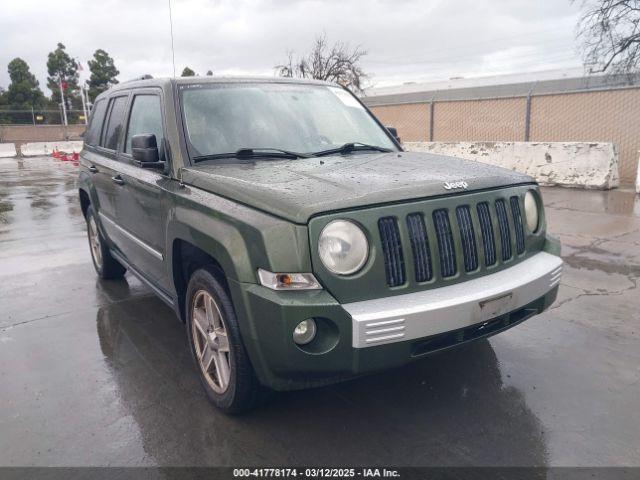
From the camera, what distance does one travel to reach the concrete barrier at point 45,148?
28219mm

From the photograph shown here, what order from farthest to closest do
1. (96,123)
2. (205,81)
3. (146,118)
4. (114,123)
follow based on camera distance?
(96,123) < (114,123) < (146,118) < (205,81)

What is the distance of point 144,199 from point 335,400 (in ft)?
6.42

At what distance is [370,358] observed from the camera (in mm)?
2482

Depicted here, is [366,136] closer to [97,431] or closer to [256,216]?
[256,216]

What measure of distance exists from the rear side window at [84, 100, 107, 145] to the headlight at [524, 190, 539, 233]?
4.07 m

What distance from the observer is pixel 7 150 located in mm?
27734

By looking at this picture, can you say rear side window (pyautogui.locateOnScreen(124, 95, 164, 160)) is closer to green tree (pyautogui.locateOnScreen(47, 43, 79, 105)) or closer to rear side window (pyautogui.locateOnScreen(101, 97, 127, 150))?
rear side window (pyautogui.locateOnScreen(101, 97, 127, 150))

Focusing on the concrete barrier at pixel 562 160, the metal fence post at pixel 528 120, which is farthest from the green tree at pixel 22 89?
the concrete barrier at pixel 562 160

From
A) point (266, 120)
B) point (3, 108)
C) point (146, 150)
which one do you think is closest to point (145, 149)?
point (146, 150)

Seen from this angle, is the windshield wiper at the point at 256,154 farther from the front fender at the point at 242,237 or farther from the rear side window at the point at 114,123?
the rear side window at the point at 114,123

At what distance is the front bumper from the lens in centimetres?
243

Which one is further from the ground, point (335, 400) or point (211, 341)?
point (211, 341)

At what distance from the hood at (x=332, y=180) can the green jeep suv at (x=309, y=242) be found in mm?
10

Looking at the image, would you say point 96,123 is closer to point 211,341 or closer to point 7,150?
point 211,341
